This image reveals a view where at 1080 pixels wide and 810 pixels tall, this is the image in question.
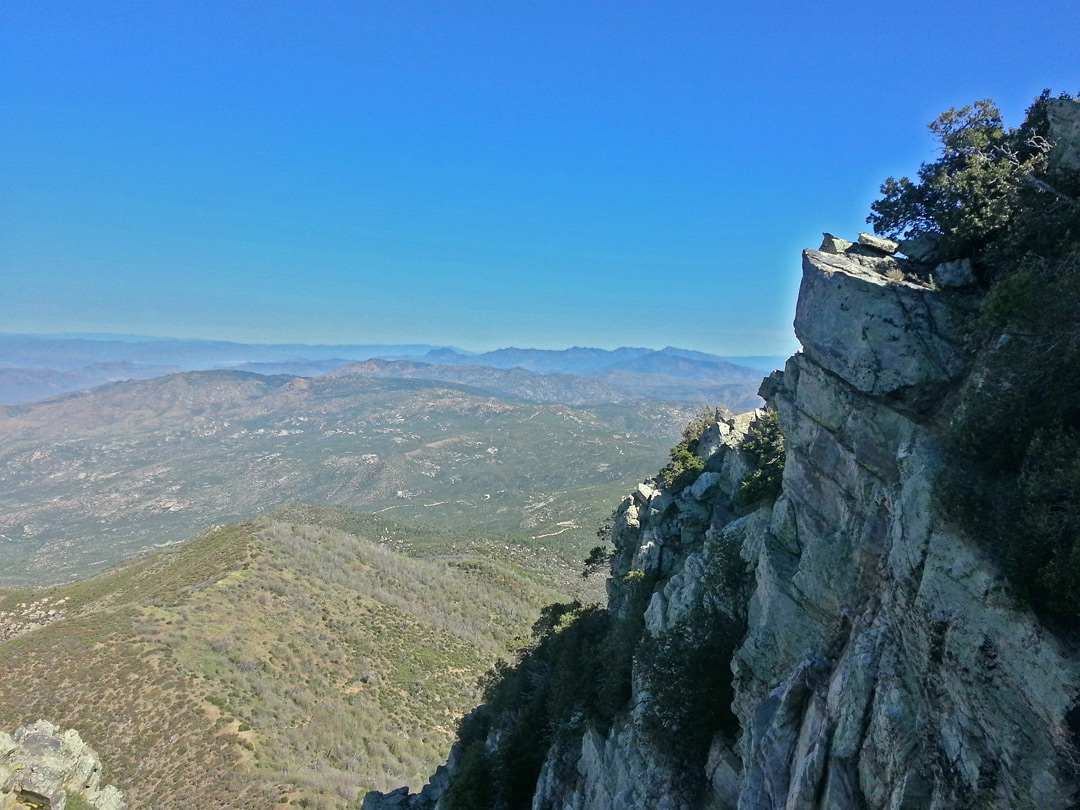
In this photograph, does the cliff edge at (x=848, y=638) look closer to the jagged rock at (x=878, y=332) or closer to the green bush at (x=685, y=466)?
the jagged rock at (x=878, y=332)

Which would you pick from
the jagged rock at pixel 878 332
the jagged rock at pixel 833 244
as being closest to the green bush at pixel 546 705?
the jagged rock at pixel 878 332

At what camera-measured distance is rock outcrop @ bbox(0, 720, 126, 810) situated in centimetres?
4784

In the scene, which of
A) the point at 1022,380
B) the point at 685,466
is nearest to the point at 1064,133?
the point at 1022,380

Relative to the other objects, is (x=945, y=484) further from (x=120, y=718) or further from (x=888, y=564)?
(x=120, y=718)

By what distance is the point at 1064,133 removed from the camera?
58.5 feet

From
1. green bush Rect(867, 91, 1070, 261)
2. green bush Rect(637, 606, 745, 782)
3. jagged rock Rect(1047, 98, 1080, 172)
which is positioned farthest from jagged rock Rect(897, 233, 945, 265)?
green bush Rect(637, 606, 745, 782)

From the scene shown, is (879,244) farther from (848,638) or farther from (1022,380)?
(848,638)

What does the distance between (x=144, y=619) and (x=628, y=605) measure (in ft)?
285

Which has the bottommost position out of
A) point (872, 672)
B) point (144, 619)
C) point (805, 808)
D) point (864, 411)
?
point (144, 619)

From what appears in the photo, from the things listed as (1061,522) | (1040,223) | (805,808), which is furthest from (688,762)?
(1040,223)

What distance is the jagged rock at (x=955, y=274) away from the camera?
19.0 m

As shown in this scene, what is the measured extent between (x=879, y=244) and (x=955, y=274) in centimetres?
559

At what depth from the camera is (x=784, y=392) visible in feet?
77.7

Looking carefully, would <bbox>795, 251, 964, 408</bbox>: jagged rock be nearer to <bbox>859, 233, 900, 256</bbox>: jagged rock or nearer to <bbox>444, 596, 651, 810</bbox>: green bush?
<bbox>859, 233, 900, 256</bbox>: jagged rock
